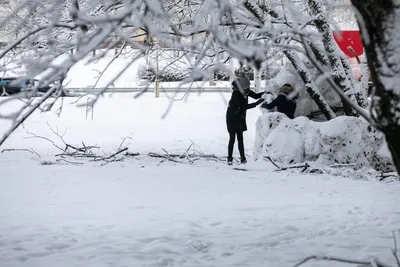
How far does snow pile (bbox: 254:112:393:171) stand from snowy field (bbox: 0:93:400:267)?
0.59 m

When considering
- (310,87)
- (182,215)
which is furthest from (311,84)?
(182,215)

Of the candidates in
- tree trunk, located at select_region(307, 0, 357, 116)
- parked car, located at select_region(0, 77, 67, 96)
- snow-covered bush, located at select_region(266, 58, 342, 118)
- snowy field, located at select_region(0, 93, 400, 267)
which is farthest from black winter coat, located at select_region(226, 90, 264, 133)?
parked car, located at select_region(0, 77, 67, 96)

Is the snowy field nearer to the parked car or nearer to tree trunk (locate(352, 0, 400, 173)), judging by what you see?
the parked car

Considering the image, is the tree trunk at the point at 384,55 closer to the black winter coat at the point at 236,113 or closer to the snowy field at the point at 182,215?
the snowy field at the point at 182,215

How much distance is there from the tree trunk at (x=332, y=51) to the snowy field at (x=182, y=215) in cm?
225

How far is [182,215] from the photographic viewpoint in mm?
6922

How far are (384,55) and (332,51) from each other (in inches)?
330

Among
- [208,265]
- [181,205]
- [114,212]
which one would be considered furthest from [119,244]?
[181,205]

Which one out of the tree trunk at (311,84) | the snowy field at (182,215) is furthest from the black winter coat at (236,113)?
the tree trunk at (311,84)

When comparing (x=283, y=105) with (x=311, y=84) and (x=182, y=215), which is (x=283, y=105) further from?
(x=182, y=215)

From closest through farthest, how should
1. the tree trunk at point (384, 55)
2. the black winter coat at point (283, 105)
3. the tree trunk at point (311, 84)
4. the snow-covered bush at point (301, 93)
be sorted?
the tree trunk at point (384, 55) → the tree trunk at point (311, 84) → the black winter coat at point (283, 105) → the snow-covered bush at point (301, 93)

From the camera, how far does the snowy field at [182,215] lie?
5.30 m

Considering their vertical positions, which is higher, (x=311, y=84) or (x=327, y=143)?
(x=311, y=84)

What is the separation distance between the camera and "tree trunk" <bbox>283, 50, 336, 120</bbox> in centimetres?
1227
